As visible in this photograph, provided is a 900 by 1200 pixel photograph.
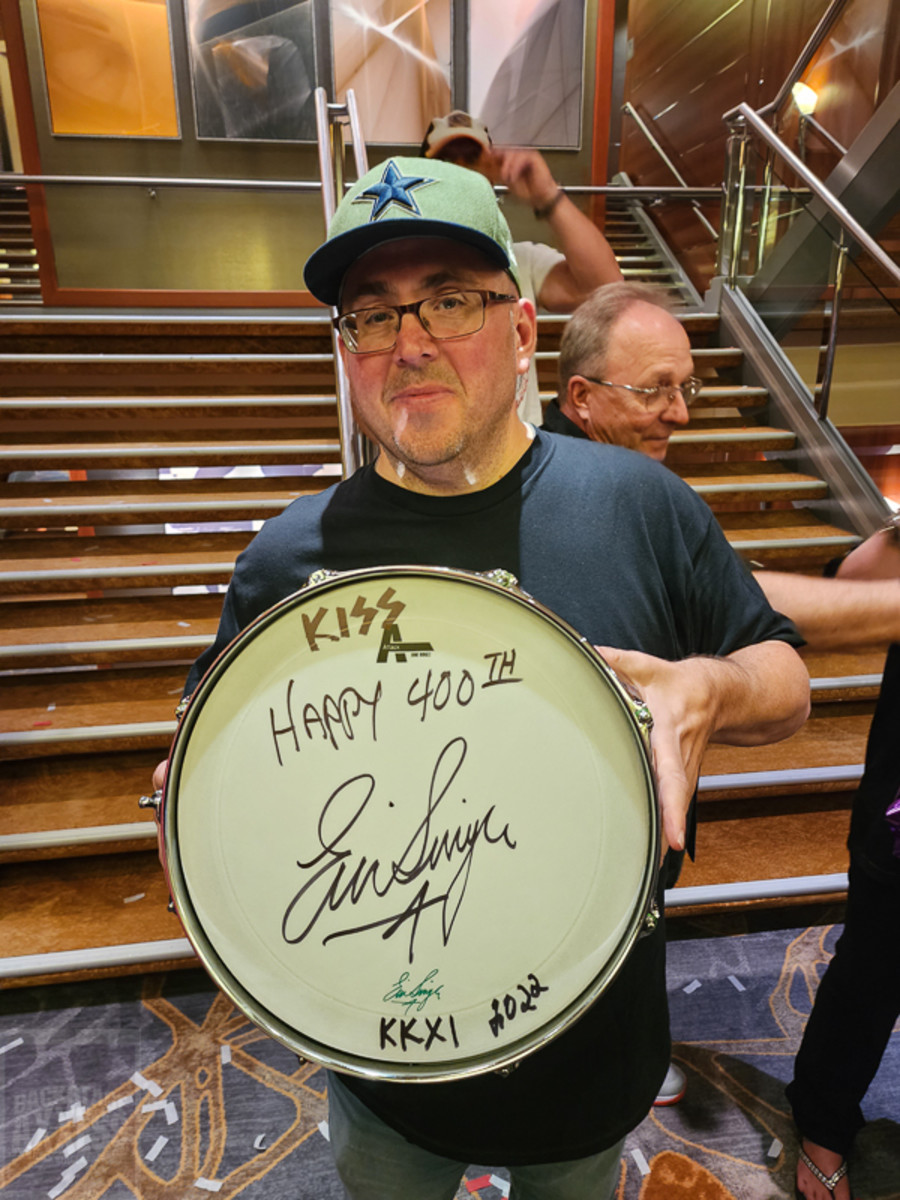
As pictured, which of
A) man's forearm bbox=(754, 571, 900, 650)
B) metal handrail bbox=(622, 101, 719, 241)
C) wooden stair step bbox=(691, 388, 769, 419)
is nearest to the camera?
man's forearm bbox=(754, 571, 900, 650)

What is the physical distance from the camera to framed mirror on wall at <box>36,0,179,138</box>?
4.36 metres

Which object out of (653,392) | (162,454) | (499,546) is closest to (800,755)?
(653,392)

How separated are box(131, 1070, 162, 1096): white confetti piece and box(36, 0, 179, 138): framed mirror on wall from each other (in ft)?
16.7

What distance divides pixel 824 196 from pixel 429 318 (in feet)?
9.81

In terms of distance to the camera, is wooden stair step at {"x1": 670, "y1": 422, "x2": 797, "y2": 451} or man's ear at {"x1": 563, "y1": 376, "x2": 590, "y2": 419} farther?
wooden stair step at {"x1": 670, "y1": 422, "x2": 797, "y2": 451}

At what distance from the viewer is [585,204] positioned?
4.73 metres

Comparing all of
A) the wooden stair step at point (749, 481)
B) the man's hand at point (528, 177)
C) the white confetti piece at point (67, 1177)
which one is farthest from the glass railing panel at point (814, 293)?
the white confetti piece at point (67, 1177)

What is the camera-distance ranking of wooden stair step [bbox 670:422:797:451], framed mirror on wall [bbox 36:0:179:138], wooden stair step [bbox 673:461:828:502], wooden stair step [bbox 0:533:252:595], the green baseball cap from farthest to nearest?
framed mirror on wall [bbox 36:0:179:138] → wooden stair step [bbox 670:422:797:451] → wooden stair step [bbox 673:461:828:502] → wooden stair step [bbox 0:533:252:595] → the green baseball cap

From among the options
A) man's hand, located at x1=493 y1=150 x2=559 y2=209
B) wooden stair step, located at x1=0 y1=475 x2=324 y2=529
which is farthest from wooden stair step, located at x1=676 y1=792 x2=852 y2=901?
wooden stair step, located at x1=0 y1=475 x2=324 y2=529

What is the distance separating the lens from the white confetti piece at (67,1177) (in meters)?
1.37

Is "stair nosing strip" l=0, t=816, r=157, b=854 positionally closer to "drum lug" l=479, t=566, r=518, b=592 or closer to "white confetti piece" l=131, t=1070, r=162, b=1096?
"white confetti piece" l=131, t=1070, r=162, b=1096

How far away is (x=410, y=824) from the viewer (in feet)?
1.81

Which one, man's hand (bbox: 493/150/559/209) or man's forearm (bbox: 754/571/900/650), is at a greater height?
man's hand (bbox: 493/150/559/209)
